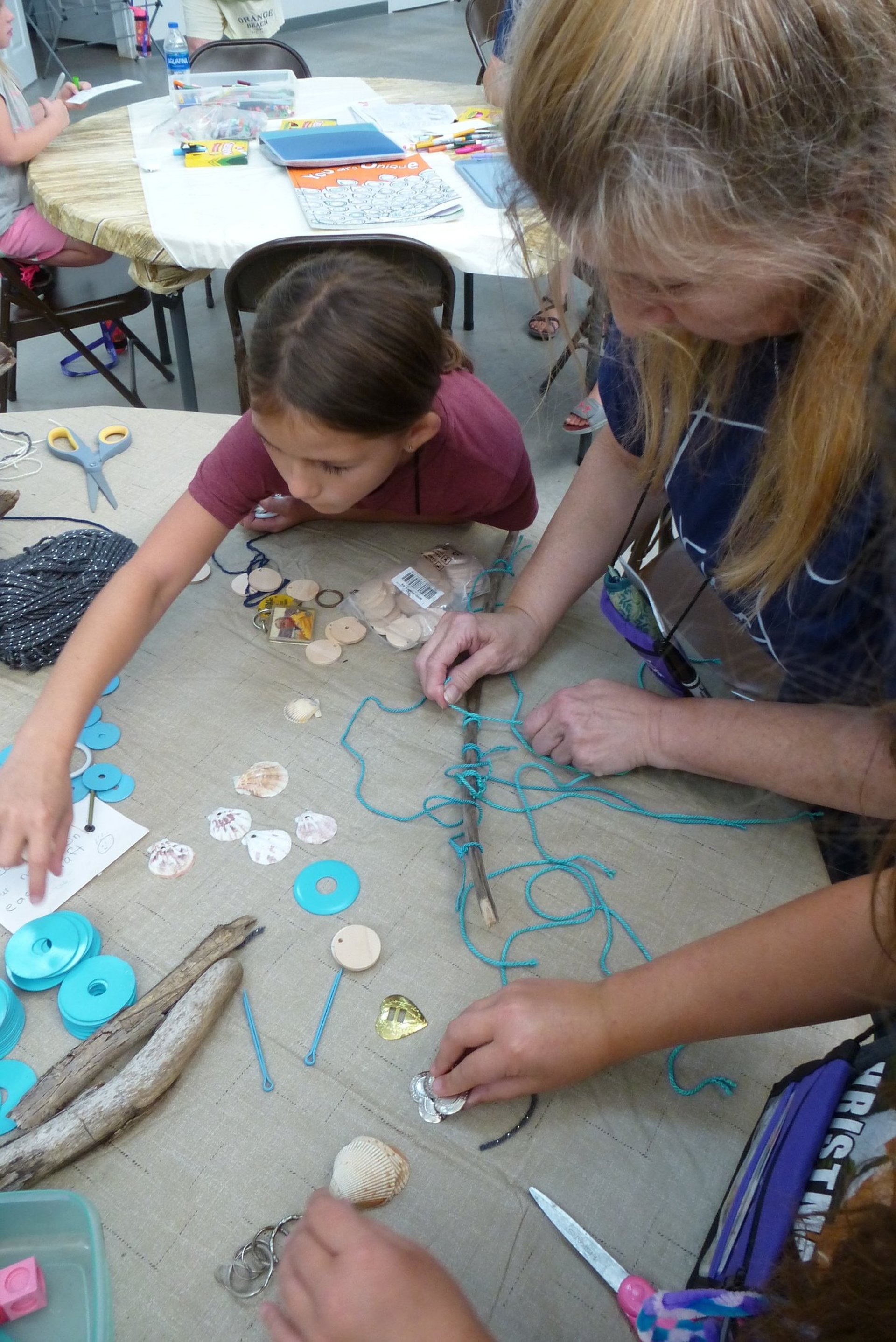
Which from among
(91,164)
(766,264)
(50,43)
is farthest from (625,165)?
(50,43)

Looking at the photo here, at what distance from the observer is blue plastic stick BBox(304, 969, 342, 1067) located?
675 millimetres

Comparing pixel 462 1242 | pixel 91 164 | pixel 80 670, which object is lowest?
pixel 462 1242

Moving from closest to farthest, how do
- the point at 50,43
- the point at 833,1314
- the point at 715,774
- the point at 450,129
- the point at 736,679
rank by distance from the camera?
1. the point at 833,1314
2. the point at 715,774
3. the point at 736,679
4. the point at 450,129
5. the point at 50,43

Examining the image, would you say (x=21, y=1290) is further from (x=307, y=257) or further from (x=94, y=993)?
(x=307, y=257)

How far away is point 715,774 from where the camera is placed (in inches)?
33.9

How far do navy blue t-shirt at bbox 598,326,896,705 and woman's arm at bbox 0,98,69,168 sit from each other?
178 centimetres

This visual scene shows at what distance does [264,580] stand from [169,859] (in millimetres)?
428

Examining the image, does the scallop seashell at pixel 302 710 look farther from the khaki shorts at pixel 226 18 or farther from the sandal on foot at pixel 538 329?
the khaki shorts at pixel 226 18

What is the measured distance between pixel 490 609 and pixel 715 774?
379 millimetres

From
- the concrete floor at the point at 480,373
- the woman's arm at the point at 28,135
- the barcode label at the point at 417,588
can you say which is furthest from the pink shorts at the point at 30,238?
the barcode label at the point at 417,588

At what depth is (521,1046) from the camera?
0.63 metres

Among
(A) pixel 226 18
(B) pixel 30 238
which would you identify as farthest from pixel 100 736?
(A) pixel 226 18

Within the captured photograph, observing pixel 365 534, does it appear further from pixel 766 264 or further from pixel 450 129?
pixel 450 129

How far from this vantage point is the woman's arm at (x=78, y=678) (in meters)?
0.79
